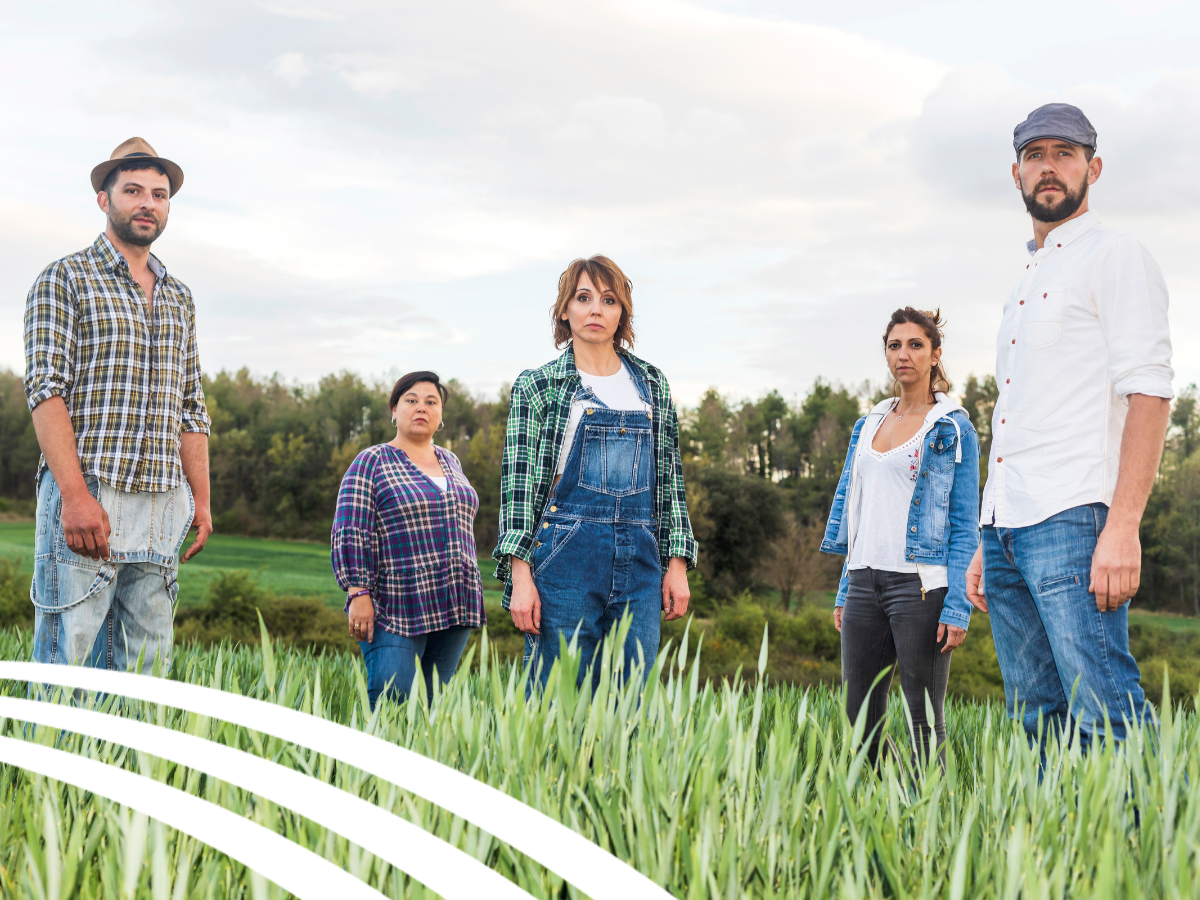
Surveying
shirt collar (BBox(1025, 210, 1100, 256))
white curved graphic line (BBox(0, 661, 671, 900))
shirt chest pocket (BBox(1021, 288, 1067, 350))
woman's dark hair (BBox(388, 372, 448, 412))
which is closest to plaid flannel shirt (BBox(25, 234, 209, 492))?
woman's dark hair (BBox(388, 372, 448, 412))

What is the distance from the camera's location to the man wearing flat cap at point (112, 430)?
9.98 ft

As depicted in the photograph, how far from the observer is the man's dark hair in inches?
131

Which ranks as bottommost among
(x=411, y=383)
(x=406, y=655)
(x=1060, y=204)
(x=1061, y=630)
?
(x=406, y=655)

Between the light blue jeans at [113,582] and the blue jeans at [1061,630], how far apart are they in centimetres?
275

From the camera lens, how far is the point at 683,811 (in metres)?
Answer: 1.68

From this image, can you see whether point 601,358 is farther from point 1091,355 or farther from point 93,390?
point 93,390

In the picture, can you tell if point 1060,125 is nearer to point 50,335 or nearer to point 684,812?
point 684,812

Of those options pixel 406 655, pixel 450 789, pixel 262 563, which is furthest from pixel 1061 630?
pixel 262 563

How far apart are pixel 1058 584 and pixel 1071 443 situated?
41cm

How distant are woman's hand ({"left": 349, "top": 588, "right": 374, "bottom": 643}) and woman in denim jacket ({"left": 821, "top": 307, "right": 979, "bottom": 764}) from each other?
76.1 inches

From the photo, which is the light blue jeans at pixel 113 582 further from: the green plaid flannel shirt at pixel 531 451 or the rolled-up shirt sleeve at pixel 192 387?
the green plaid flannel shirt at pixel 531 451

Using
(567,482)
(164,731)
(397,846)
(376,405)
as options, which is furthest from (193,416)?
(376,405)

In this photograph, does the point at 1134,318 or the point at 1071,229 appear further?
the point at 1071,229

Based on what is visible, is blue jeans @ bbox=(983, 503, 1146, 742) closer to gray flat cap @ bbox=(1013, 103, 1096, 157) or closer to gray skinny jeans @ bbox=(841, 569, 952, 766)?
gray skinny jeans @ bbox=(841, 569, 952, 766)
